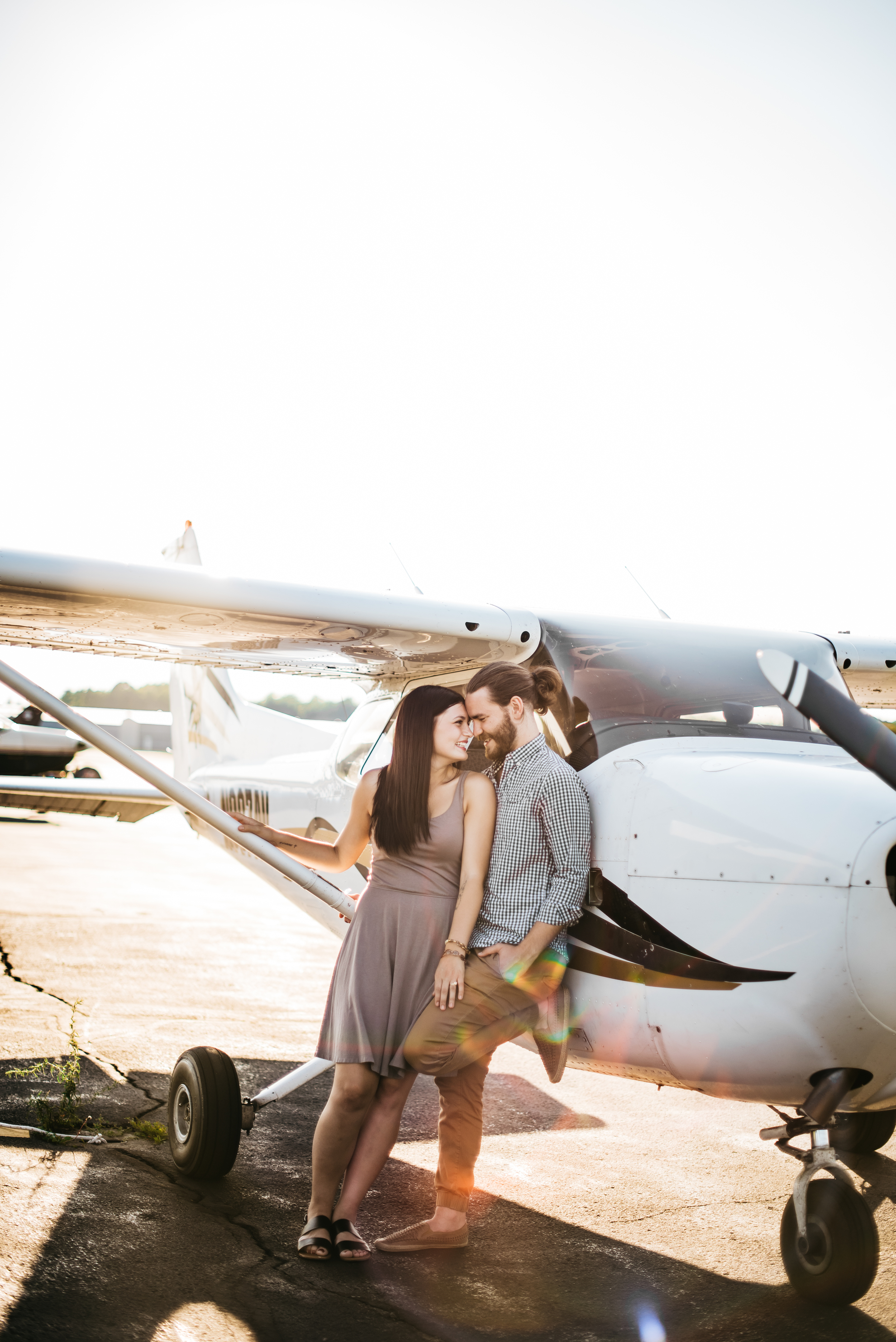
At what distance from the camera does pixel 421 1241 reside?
10.5 ft

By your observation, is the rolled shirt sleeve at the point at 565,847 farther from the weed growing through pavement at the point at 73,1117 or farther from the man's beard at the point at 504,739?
the weed growing through pavement at the point at 73,1117

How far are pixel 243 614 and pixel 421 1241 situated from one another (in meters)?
2.33

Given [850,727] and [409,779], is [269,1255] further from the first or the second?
[850,727]

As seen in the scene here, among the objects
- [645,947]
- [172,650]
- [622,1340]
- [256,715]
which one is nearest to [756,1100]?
[645,947]

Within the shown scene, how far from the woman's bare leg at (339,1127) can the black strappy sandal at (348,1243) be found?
0.05 metres

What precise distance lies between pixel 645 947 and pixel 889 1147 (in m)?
2.76

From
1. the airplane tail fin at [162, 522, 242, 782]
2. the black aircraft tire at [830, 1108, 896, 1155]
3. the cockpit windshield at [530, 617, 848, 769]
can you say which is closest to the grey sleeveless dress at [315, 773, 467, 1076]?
the cockpit windshield at [530, 617, 848, 769]

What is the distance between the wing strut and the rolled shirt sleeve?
1.10 metres

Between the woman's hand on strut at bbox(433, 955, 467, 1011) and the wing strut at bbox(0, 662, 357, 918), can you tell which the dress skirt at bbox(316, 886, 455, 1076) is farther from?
the wing strut at bbox(0, 662, 357, 918)

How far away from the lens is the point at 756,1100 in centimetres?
275

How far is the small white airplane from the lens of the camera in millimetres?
2541

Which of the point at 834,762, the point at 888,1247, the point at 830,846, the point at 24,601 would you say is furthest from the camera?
the point at 24,601

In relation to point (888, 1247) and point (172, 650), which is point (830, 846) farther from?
point (172, 650)

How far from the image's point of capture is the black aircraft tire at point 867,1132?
4.46 metres
